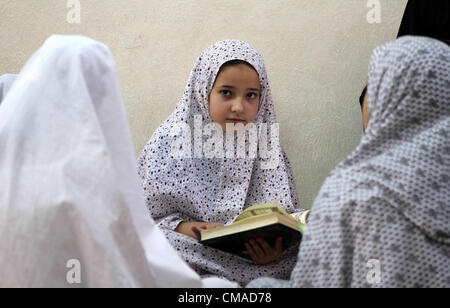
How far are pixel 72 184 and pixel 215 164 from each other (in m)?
1.38

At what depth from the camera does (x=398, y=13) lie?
3250 mm

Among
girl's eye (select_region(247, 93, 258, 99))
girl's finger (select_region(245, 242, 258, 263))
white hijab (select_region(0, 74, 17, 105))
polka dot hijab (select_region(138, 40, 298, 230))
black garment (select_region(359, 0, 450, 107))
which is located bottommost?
girl's finger (select_region(245, 242, 258, 263))

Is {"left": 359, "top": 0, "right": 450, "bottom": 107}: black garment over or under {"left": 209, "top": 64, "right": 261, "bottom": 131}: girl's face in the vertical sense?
over

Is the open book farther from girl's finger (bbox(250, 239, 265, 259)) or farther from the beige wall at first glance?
the beige wall

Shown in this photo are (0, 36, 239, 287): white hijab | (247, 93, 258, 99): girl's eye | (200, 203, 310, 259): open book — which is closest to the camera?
(0, 36, 239, 287): white hijab

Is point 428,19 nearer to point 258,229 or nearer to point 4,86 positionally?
point 258,229

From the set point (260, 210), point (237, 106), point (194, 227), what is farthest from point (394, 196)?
point (237, 106)

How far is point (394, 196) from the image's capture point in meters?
1.62

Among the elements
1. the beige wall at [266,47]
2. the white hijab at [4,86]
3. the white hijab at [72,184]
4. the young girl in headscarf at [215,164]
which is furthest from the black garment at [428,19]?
the white hijab at [4,86]

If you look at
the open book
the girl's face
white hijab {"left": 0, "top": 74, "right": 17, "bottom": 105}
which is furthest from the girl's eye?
white hijab {"left": 0, "top": 74, "right": 17, "bottom": 105}

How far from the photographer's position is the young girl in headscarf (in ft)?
8.90

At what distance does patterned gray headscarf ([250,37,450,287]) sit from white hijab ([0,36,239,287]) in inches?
13.4
